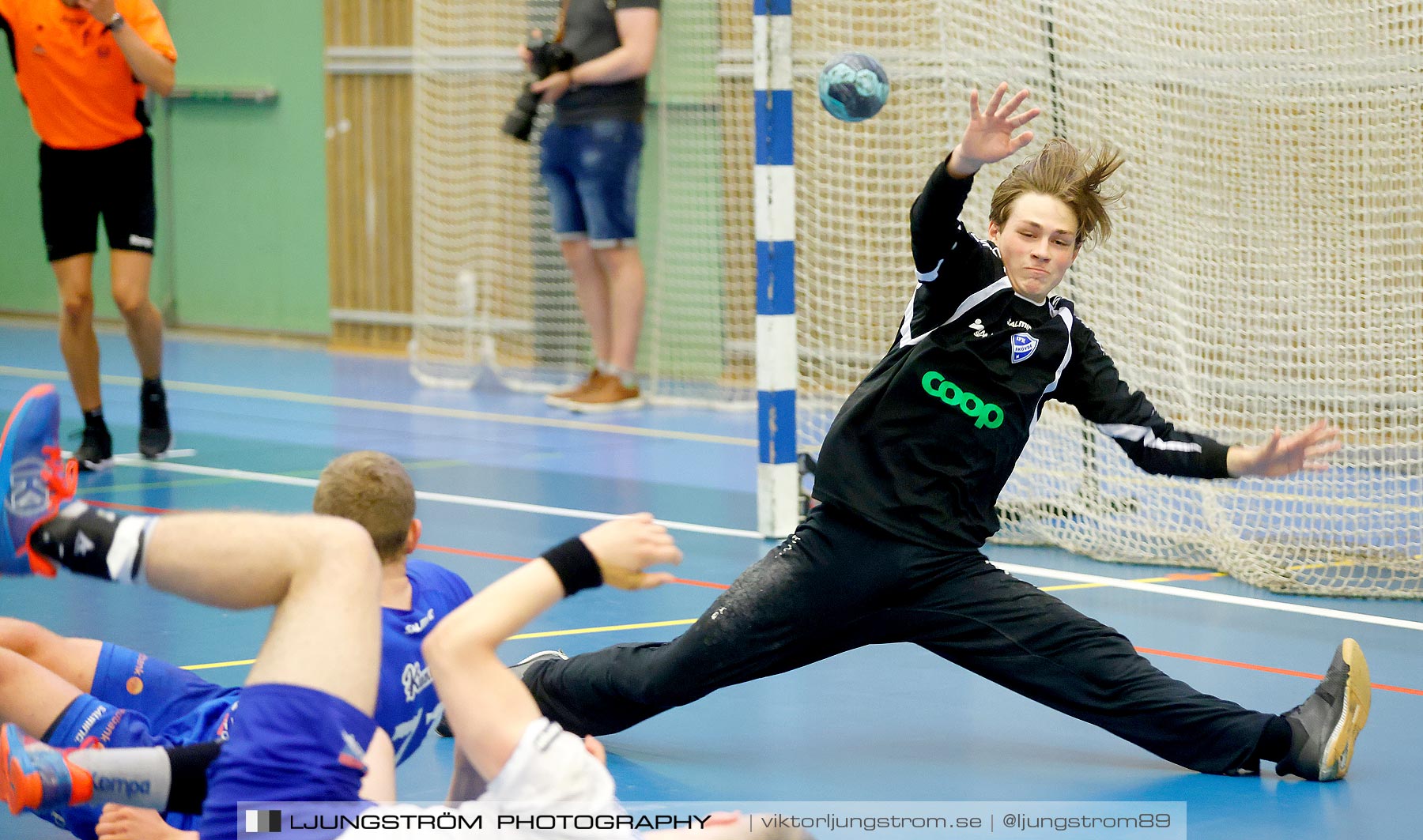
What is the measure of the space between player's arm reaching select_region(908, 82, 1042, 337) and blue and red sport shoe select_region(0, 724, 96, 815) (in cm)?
196

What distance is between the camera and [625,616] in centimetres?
503

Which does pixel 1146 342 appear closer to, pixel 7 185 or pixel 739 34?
pixel 739 34

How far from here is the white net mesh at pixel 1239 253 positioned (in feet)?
19.8

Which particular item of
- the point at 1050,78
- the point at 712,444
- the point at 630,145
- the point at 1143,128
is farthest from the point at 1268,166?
the point at 630,145

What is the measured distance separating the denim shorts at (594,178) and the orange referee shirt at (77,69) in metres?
2.63

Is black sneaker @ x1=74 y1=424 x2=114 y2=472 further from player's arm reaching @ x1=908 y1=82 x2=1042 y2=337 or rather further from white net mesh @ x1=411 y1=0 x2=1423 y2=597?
player's arm reaching @ x1=908 y1=82 x2=1042 y2=337

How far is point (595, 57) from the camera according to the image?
30.7 feet

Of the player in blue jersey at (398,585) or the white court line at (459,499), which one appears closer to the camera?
the player in blue jersey at (398,585)

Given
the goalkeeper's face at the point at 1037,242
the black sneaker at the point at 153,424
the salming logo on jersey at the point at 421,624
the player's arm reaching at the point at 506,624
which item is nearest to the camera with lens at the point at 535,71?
the black sneaker at the point at 153,424

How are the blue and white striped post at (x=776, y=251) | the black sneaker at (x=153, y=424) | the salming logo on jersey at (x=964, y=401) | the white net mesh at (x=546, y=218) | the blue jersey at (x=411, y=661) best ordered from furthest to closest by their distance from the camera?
the white net mesh at (x=546, y=218)
the black sneaker at (x=153, y=424)
the blue and white striped post at (x=776, y=251)
the salming logo on jersey at (x=964, y=401)
the blue jersey at (x=411, y=661)

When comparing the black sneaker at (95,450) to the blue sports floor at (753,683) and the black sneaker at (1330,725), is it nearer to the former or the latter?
the blue sports floor at (753,683)

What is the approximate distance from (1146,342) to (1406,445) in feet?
3.31

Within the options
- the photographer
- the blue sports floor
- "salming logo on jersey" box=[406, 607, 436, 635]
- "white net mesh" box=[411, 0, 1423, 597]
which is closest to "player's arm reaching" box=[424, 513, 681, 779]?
"salming logo on jersey" box=[406, 607, 436, 635]

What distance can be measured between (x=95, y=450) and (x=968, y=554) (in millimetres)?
4911
